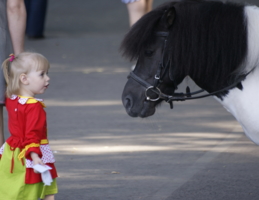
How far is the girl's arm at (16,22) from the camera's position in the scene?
391cm

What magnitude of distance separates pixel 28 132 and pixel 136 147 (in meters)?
Answer: 2.53

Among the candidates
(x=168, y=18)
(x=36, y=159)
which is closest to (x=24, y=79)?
(x=36, y=159)

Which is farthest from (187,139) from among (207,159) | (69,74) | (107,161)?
(69,74)

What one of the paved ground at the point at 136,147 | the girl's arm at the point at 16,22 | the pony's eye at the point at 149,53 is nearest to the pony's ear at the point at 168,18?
the pony's eye at the point at 149,53

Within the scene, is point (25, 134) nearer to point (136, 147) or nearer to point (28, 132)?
point (28, 132)

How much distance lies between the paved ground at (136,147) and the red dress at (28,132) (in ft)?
3.22

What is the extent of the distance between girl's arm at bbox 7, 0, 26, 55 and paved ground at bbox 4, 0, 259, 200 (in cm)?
80

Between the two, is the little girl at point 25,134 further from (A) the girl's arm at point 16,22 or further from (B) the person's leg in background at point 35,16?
(B) the person's leg in background at point 35,16

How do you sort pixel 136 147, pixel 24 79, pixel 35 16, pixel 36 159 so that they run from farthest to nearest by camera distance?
pixel 35 16, pixel 136 147, pixel 24 79, pixel 36 159

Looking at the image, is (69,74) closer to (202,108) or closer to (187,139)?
(202,108)

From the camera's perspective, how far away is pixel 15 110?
11.2 ft

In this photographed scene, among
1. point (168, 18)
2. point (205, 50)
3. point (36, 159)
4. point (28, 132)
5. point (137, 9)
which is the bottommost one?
point (137, 9)

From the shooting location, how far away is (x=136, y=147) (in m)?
5.75

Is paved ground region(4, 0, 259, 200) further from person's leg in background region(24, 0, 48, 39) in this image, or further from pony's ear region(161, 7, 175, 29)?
person's leg in background region(24, 0, 48, 39)
